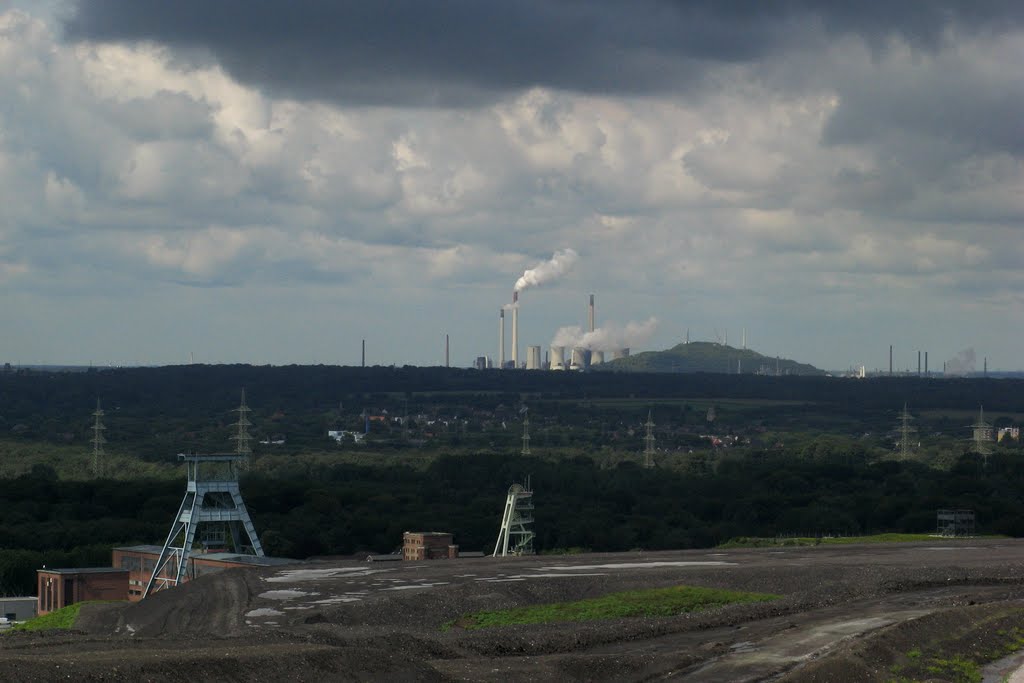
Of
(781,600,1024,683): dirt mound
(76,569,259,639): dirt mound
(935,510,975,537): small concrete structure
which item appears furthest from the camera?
(935,510,975,537): small concrete structure

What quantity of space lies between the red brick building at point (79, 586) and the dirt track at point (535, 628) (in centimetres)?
2297

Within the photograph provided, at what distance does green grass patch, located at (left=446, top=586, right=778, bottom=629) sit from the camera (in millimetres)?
51469

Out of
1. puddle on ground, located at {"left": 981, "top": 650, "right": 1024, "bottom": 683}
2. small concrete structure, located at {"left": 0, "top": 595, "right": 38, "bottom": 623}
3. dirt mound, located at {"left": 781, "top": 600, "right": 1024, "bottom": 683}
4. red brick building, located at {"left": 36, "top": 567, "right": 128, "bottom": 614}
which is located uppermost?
dirt mound, located at {"left": 781, "top": 600, "right": 1024, "bottom": 683}

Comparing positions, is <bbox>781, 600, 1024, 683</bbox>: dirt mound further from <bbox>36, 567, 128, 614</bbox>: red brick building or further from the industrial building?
<bbox>36, 567, 128, 614</bbox>: red brick building

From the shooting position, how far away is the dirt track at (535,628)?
35.4 meters

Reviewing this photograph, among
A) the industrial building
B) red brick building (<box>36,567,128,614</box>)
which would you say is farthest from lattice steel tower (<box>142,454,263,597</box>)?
red brick building (<box>36,567,128,614</box>)

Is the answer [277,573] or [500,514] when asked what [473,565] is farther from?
[500,514]

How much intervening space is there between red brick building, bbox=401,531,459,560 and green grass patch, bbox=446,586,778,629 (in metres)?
34.0

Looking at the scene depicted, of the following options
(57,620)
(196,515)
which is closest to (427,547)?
(196,515)

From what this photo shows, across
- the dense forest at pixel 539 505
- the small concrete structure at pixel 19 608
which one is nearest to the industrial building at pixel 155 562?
the small concrete structure at pixel 19 608

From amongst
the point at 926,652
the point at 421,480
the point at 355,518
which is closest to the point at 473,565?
the point at 926,652

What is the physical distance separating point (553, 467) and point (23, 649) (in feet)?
456

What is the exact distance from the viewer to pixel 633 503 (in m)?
148

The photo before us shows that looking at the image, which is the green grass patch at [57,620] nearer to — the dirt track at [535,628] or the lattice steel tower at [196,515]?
the dirt track at [535,628]
